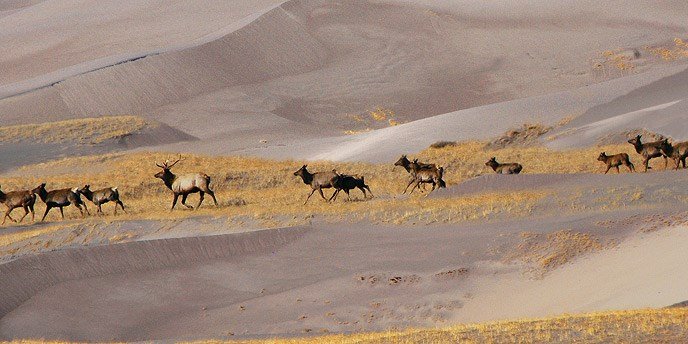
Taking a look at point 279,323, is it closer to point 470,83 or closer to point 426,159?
point 426,159

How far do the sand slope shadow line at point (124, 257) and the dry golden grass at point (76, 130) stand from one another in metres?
35.0

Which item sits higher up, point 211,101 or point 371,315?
point 211,101

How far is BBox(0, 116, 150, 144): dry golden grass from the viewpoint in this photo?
67.4 metres

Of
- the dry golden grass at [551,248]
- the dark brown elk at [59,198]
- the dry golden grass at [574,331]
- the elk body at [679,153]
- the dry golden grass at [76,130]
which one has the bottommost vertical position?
the dry golden grass at [574,331]

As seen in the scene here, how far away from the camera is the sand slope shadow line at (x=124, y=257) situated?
30.9m

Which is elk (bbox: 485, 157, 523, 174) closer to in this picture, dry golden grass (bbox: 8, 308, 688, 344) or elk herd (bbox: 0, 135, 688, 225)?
elk herd (bbox: 0, 135, 688, 225)

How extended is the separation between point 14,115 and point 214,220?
48696mm

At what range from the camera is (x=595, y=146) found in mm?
52531

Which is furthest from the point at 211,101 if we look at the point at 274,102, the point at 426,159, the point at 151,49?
the point at 426,159

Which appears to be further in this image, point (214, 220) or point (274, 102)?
point (274, 102)

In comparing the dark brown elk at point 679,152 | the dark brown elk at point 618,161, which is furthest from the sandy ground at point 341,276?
the dark brown elk at point 618,161

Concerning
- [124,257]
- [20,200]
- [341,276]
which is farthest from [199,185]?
[341,276]

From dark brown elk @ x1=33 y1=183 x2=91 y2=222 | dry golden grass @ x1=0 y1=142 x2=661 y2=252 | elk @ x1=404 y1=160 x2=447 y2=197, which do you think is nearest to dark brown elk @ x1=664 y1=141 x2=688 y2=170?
dry golden grass @ x1=0 y1=142 x2=661 y2=252

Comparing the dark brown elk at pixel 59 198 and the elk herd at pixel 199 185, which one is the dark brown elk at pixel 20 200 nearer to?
the elk herd at pixel 199 185
